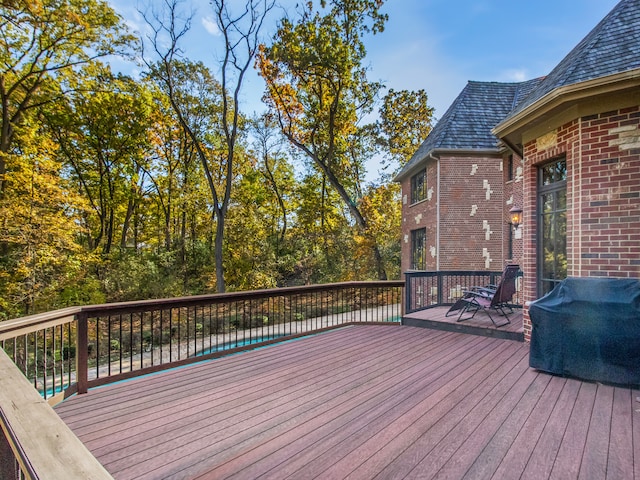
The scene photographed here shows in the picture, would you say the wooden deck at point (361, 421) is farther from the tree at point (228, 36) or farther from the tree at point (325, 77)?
the tree at point (325, 77)

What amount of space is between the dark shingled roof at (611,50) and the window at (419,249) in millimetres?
6767

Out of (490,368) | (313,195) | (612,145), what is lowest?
(490,368)

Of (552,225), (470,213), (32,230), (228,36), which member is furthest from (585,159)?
(32,230)

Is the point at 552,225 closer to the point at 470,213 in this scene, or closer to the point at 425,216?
the point at 470,213

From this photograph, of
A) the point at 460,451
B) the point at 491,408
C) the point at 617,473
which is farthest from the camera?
the point at 491,408

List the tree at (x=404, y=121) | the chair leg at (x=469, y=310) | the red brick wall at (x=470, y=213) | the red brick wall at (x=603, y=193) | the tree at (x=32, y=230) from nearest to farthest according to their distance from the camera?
the red brick wall at (x=603, y=193), the chair leg at (x=469, y=310), the tree at (x=32, y=230), the red brick wall at (x=470, y=213), the tree at (x=404, y=121)

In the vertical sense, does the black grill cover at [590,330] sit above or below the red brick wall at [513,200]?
below

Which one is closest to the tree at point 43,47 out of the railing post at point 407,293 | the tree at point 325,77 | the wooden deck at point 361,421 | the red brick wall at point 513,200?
the tree at point 325,77

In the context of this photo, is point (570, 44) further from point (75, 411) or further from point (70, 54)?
point (70, 54)

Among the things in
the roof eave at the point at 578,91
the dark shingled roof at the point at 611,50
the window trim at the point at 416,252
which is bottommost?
the window trim at the point at 416,252

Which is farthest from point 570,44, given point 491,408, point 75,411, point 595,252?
point 75,411

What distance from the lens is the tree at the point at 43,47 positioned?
9414 millimetres

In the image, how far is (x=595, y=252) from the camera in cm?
349

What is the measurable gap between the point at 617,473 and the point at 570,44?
957 centimetres
